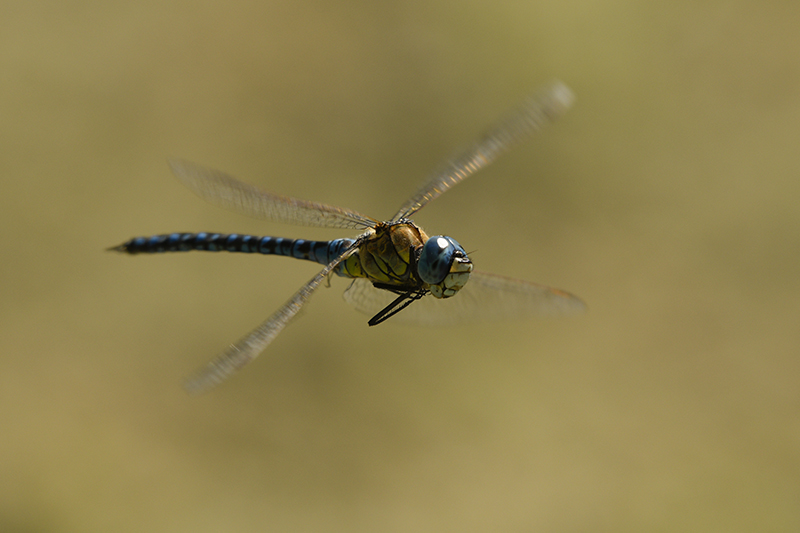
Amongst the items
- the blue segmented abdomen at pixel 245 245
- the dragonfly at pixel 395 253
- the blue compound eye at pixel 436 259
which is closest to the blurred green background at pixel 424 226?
the blue segmented abdomen at pixel 245 245

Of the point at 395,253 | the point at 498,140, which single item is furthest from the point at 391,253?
the point at 498,140

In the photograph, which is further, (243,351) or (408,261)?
(408,261)

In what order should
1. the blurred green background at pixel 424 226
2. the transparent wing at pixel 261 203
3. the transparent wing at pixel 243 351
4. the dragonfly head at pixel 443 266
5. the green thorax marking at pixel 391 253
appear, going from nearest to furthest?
the transparent wing at pixel 243 351
the dragonfly head at pixel 443 266
the green thorax marking at pixel 391 253
the transparent wing at pixel 261 203
the blurred green background at pixel 424 226

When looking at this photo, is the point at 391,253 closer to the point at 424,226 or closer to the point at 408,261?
the point at 408,261

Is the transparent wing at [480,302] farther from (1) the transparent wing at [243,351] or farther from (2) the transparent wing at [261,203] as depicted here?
(1) the transparent wing at [243,351]

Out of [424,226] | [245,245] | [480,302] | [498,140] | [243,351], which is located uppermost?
[424,226]

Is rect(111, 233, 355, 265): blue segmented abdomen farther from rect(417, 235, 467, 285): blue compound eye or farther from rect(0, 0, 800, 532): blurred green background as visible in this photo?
rect(0, 0, 800, 532): blurred green background
